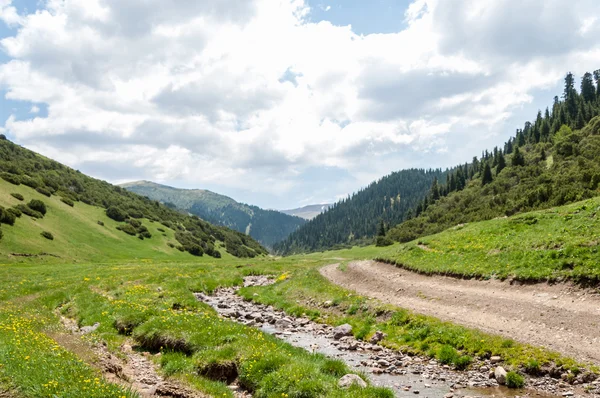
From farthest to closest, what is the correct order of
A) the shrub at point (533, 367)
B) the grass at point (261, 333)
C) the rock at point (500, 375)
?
the shrub at point (533, 367)
the rock at point (500, 375)
the grass at point (261, 333)

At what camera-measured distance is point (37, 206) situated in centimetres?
8119

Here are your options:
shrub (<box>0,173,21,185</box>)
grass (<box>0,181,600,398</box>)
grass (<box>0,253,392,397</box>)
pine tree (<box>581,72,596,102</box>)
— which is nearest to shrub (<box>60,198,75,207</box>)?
shrub (<box>0,173,21,185</box>)

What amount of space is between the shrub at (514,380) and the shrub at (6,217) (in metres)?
81.0

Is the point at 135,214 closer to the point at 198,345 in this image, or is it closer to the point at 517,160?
the point at 198,345

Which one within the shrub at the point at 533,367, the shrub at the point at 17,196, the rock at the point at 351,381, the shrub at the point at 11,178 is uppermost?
the shrub at the point at 11,178

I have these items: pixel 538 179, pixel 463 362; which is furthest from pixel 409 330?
pixel 538 179

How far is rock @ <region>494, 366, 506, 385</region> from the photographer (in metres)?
12.3

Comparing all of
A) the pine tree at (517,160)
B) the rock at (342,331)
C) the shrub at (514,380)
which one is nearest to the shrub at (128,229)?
the rock at (342,331)

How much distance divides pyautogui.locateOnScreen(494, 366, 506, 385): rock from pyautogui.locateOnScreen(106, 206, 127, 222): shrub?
116 m

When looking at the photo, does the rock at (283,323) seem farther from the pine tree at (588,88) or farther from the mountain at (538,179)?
the pine tree at (588,88)

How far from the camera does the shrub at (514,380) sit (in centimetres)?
1198

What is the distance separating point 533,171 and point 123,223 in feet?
422

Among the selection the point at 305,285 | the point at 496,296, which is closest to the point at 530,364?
the point at 496,296

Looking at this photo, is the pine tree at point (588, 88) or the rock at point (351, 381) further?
the pine tree at point (588, 88)
